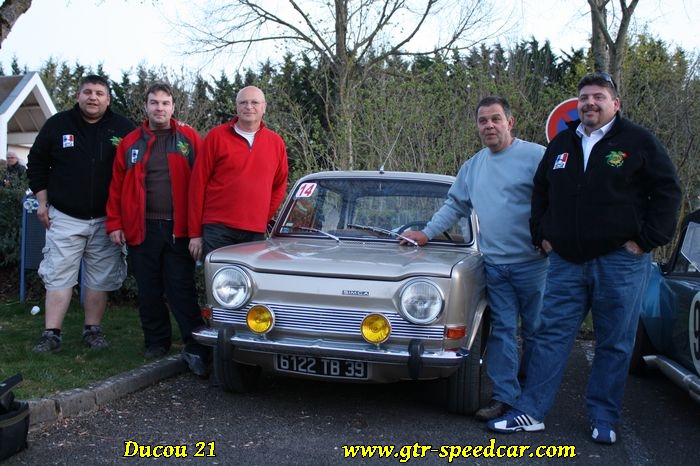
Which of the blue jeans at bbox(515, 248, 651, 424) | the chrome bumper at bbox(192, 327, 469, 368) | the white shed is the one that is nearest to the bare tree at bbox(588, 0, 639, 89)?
the blue jeans at bbox(515, 248, 651, 424)

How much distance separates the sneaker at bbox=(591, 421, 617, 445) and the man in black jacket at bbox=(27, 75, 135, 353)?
3.85 meters

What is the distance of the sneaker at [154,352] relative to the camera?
5.46 meters

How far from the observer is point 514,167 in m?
4.46

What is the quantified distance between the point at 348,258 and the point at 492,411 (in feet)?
4.19

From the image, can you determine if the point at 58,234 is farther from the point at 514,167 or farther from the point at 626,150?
the point at 626,150

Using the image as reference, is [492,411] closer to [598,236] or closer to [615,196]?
[598,236]

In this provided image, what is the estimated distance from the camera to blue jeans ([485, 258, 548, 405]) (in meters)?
4.33

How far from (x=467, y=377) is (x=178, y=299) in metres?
2.28

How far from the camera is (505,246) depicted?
14.3 feet

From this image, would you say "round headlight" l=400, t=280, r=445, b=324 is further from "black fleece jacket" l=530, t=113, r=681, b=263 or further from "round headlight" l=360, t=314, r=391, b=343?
"black fleece jacket" l=530, t=113, r=681, b=263

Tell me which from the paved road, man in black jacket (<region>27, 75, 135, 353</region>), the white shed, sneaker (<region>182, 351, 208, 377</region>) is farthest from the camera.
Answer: the white shed

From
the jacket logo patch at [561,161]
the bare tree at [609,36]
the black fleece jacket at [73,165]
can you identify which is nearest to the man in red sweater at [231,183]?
the black fleece jacket at [73,165]

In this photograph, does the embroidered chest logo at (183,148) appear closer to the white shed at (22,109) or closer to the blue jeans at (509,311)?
the blue jeans at (509,311)

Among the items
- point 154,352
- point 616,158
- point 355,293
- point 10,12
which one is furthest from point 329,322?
point 10,12
